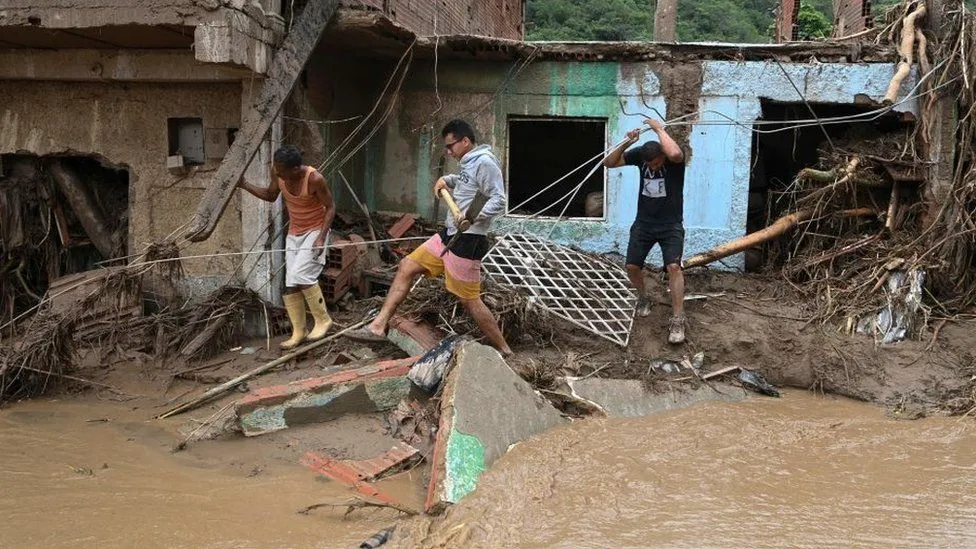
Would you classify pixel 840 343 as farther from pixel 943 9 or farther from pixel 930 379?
pixel 943 9

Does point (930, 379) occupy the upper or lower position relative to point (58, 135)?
lower

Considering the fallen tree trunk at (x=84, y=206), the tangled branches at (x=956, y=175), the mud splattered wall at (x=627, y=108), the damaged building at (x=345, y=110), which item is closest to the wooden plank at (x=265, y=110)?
the damaged building at (x=345, y=110)

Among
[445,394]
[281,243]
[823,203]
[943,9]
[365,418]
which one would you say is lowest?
[365,418]

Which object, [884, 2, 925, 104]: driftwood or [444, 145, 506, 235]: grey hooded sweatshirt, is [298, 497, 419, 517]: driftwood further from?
[884, 2, 925, 104]: driftwood

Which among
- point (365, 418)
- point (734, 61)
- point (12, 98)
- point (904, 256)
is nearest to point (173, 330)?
point (365, 418)

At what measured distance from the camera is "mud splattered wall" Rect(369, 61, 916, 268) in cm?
791

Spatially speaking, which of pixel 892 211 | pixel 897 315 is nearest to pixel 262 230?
pixel 897 315

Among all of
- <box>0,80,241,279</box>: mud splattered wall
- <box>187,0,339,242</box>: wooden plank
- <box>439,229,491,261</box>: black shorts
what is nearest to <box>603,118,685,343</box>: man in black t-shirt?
<box>439,229,491,261</box>: black shorts

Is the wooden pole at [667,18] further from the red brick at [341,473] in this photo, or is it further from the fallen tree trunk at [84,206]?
the red brick at [341,473]

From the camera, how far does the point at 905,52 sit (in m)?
7.47

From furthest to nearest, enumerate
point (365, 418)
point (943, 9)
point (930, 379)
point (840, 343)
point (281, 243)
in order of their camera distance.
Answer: point (943, 9)
point (281, 243)
point (840, 343)
point (930, 379)
point (365, 418)

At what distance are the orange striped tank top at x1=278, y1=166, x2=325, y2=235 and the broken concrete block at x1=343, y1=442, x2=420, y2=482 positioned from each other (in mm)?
2403

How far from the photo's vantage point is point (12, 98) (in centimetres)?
726

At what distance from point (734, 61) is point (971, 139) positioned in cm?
235
